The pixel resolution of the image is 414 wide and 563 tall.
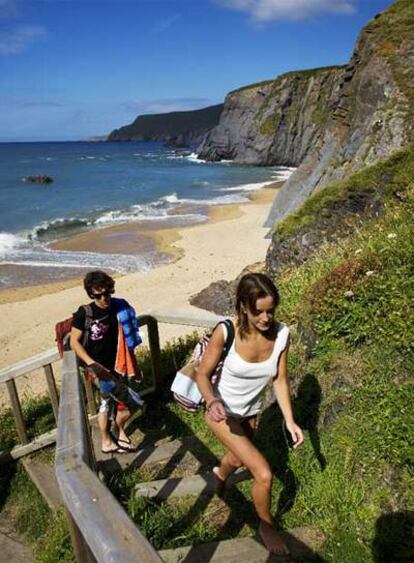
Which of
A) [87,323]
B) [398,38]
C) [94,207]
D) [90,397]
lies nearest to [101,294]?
[87,323]

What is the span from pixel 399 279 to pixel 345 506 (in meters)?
2.07

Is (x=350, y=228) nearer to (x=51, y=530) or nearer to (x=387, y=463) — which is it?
(x=387, y=463)

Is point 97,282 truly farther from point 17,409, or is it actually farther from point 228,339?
point 17,409

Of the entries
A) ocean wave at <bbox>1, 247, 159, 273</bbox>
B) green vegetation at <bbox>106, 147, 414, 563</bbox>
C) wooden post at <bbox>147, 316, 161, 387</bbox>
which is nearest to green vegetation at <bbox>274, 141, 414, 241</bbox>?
green vegetation at <bbox>106, 147, 414, 563</bbox>

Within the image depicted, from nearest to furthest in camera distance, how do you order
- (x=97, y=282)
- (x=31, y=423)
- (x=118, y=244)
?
1. (x=97, y=282)
2. (x=31, y=423)
3. (x=118, y=244)

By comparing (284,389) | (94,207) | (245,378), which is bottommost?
(94,207)

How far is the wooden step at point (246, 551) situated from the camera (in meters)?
3.11

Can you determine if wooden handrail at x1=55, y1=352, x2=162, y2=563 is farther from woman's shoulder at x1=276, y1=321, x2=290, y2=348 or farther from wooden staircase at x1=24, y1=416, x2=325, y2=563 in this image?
woman's shoulder at x1=276, y1=321, x2=290, y2=348

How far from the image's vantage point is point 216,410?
2.97m

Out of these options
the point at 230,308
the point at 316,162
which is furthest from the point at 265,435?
the point at 316,162

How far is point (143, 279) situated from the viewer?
58.1ft

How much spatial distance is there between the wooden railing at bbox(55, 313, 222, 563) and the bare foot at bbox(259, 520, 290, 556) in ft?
4.21

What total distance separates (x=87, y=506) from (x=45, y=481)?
300 cm

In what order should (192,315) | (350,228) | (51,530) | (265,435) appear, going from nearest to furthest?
(51,530) → (265,435) → (192,315) → (350,228)
